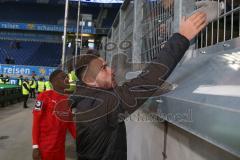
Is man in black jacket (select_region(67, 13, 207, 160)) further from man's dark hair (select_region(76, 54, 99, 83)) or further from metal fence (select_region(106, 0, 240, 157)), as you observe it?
metal fence (select_region(106, 0, 240, 157))

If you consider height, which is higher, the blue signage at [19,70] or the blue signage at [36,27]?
the blue signage at [36,27]

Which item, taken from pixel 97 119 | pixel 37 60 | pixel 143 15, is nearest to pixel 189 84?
pixel 97 119

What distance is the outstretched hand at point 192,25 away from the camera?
7.47 ft

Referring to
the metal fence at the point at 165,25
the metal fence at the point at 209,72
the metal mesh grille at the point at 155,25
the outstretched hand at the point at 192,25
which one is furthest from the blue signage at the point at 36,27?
the outstretched hand at the point at 192,25

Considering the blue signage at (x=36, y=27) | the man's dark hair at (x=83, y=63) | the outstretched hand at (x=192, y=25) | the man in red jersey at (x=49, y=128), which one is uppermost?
the blue signage at (x=36, y=27)

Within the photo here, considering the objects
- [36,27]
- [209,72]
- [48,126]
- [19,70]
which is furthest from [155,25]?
[36,27]

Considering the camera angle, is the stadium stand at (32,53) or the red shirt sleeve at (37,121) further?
the stadium stand at (32,53)

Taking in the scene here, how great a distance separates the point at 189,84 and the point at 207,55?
18 cm

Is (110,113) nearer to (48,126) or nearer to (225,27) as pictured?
(225,27)

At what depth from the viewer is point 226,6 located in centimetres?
232

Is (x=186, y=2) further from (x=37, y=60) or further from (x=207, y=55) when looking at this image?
(x=37, y=60)

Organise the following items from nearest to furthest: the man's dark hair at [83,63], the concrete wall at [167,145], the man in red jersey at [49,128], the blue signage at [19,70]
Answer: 1. the concrete wall at [167,145]
2. the man's dark hair at [83,63]
3. the man in red jersey at [49,128]
4. the blue signage at [19,70]

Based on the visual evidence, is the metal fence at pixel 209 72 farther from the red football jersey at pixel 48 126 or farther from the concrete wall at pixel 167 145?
the red football jersey at pixel 48 126

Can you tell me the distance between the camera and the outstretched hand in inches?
89.7
